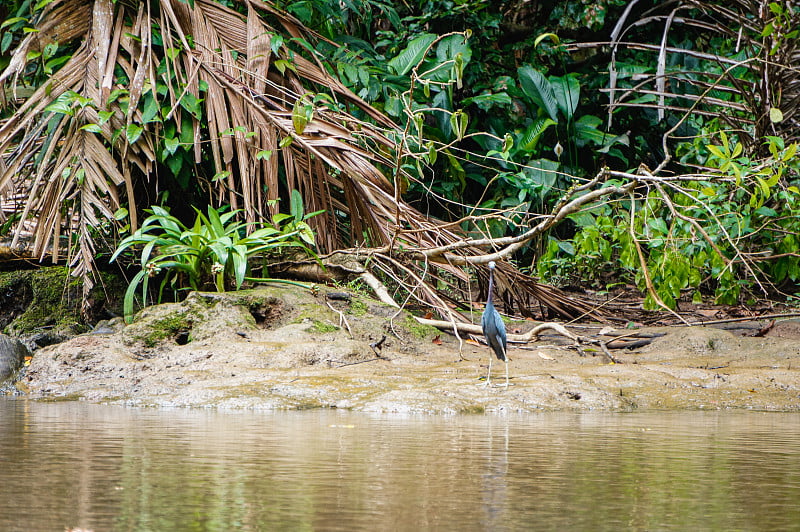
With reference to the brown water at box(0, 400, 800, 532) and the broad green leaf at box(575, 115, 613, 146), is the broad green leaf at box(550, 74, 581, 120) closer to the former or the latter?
the broad green leaf at box(575, 115, 613, 146)

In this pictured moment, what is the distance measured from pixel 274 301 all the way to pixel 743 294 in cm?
445

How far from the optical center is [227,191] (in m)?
6.62

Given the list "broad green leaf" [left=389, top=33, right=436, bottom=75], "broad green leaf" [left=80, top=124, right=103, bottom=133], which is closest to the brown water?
"broad green leaf" [left=80, top=124, right=103, bottom=133]

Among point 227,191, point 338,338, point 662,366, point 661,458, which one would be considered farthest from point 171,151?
point 661,458

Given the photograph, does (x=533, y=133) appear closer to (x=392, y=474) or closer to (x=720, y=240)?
(x=720, y=240)

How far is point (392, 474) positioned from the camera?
2174 millimetres

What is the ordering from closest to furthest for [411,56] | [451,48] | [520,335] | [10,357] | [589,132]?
[10,357] < [520,335] < [411,56] < [451,48] < [589,132]

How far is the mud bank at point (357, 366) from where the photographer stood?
4.07 meters

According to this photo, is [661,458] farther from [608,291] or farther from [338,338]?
[608,291]

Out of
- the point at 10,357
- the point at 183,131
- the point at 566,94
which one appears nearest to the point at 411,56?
the point at 566,94

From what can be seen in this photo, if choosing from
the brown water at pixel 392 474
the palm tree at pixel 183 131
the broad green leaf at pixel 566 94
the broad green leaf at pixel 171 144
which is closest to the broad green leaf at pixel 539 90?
the broad green leaf at pixel 566 94

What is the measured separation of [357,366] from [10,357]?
2.12 meters

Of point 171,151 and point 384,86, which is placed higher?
point 384,86

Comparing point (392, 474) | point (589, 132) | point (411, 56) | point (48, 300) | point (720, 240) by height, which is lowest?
point (392, 474)
